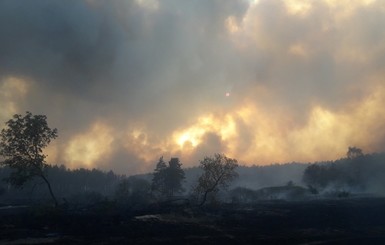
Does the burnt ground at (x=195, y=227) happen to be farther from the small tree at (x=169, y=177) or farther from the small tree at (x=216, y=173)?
the small tree at (x=169, y=177)

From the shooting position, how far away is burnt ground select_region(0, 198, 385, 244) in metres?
45.8

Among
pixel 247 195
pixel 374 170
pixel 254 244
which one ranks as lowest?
pixel 254 244

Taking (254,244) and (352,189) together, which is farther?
(352,189)

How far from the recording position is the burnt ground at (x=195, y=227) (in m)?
45.8

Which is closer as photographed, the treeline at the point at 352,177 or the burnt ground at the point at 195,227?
the burnt ground at the point at 195,227

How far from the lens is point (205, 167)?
8656 cm

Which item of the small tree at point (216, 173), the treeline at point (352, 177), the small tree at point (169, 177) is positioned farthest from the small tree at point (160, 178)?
the treeline at point (352, 177)

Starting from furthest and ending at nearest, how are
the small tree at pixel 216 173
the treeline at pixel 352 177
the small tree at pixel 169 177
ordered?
1. the treeline at pixel 352 177
2. the small tree at pixel 169 177
3. the small tree at pixel 216 173

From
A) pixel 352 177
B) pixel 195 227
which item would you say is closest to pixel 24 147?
pixel 195 227

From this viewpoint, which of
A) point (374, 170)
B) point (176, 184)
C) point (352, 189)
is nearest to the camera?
point (176, 184)

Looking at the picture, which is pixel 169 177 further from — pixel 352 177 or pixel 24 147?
pixel 352 177

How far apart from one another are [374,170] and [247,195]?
80582mm

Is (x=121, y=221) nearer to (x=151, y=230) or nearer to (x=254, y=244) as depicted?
(x=151, y=230)

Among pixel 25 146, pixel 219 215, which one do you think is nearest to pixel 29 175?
pixel 25 146
